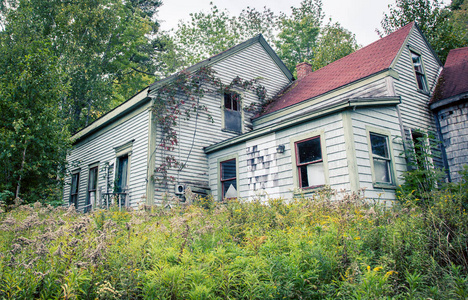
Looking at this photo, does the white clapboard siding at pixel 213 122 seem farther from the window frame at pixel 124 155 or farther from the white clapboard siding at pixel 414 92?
the white clapboard siding at pixel 414 92

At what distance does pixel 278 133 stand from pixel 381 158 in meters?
3.11

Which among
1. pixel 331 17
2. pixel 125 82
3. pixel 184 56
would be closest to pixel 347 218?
pixel 125 82

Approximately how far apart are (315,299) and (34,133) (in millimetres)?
12904

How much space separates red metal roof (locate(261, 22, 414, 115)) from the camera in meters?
11.9

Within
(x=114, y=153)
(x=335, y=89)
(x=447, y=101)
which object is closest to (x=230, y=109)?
(x=335, y=89)

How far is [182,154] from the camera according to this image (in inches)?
494

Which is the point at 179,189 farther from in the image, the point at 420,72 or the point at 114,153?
the point at 420,72

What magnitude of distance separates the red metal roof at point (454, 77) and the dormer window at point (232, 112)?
785 cm

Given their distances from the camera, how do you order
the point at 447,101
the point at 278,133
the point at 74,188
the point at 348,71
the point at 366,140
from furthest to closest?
1. the point at 74,188
2. the point at 348,71
3. the point at 447,101
4. the point at 278,133
5. the point at 366,140

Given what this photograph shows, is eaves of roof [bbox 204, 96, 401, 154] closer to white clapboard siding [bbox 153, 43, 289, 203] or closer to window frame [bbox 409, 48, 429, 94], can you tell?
white clapboard siding [bbox 153, 43, 289, 203]

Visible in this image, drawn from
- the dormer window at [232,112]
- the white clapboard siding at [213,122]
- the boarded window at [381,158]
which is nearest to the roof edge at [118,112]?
the white clapboard siding at [213,122]

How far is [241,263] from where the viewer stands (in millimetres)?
3156

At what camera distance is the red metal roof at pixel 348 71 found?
11.9 meters

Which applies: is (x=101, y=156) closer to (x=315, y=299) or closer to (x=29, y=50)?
(x=29, y=50)
